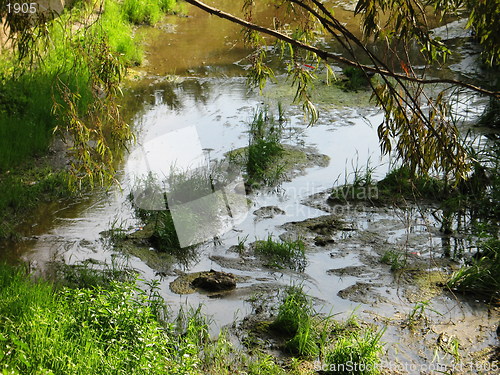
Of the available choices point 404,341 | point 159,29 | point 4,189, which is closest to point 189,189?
point 4,189

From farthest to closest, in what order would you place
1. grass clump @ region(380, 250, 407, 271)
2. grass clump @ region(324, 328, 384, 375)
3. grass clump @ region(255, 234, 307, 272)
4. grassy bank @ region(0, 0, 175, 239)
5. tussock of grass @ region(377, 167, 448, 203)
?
tussock of grass @ region(377, 167, 448, 203), grass clump @ region(255, 234, 307, 272), grass clump @ region(380, 250, 407, 271), grassy bank @ region(0, 0, 175, 239), grass clump @ region(324, 328, 384, 375)

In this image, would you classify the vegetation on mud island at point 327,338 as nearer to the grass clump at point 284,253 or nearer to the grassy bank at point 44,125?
the grass clump at point 284,253

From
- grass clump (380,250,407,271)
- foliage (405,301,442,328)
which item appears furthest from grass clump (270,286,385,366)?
grass clump (380,250,407,271)

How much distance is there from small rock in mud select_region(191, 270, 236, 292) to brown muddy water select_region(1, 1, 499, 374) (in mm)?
72

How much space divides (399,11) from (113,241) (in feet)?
12.5

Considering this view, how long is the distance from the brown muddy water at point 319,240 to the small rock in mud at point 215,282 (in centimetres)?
7

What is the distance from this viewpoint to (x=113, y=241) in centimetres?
673

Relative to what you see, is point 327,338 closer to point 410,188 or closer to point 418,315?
point 418,315

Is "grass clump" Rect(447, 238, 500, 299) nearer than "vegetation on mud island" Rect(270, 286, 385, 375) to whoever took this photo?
No

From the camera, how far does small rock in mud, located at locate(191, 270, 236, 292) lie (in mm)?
5863

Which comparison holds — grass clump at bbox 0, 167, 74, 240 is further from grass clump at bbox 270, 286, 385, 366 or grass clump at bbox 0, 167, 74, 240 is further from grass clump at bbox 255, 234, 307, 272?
grass clump at bbox 270, 286, 385, 366

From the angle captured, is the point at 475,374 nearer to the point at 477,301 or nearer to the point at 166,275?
the point at 477,301

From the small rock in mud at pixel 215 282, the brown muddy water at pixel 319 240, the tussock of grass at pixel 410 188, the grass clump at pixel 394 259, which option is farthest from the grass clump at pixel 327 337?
the tussock of grass at pixel 410 188

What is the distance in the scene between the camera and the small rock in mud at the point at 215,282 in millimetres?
5863
